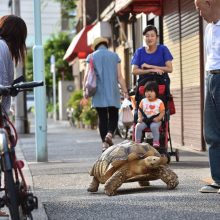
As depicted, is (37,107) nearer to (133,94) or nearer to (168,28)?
(133,94)

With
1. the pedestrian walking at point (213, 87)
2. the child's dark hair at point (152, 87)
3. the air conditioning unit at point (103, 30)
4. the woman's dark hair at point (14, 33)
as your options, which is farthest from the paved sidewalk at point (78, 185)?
the air conditioning unit at point (103, 30)

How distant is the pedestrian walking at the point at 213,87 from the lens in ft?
23.7

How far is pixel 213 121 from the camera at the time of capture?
7324 millimetres

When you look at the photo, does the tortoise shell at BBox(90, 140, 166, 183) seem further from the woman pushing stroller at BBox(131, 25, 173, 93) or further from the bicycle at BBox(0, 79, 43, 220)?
the woman pushing stroller at BBox(131, 25, 173, 93)

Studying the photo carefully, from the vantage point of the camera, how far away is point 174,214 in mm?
6090

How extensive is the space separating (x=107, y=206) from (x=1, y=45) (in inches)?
63.8

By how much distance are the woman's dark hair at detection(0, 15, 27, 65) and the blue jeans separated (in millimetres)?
1938

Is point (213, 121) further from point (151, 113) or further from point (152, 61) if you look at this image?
point (152, 61)

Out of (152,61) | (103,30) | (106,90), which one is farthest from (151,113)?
(103,30)

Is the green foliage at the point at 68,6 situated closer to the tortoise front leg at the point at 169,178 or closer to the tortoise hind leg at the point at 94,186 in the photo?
the tortoise hind leg at the point at 94,186

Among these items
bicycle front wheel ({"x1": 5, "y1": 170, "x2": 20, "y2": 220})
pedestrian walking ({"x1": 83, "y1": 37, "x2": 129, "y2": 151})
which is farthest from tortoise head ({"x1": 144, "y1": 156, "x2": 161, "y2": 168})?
pedestrian walking ({"x1": 83, "y1": 37, "x2": 129, "y2": 151})

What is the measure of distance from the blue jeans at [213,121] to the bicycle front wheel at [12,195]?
279 centimetres

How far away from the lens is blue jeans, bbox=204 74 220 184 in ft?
23.8

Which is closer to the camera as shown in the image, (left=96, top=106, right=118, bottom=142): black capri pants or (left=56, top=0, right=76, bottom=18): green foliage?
(left=96, top=106, right=118, bottom=142): black capri pants
